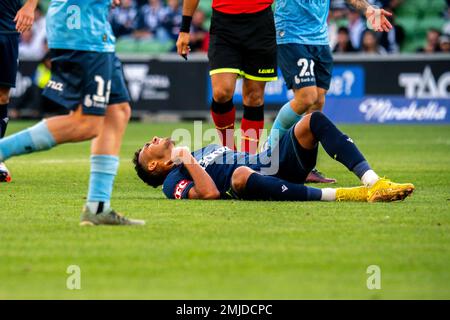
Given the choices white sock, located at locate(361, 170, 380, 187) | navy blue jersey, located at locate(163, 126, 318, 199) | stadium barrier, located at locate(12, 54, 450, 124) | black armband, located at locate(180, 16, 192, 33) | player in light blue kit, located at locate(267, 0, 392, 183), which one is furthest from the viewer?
stadium barrier, located at locate(12, 54, 450, 124)

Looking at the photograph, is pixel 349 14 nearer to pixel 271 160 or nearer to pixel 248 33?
pixel 248 33

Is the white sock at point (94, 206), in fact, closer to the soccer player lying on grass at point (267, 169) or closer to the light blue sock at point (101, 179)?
the light blue sock at point (101, 179)

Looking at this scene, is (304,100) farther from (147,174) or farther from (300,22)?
(147,174)

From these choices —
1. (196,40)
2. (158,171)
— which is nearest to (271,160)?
(158,171)

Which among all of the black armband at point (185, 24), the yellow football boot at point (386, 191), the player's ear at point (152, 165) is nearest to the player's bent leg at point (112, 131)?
the player's ear at point (152, 165)

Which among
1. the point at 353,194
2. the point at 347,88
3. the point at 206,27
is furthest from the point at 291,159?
the point at 206,27

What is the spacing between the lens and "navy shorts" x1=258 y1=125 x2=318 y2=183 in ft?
27.2

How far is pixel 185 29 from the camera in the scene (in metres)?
10.1

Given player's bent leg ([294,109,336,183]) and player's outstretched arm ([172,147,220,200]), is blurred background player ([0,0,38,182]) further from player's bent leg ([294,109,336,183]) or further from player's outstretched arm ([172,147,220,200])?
player's bent leg ([294,109,336,183])

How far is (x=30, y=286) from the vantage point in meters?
5.10

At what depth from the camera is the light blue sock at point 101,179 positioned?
688 cm

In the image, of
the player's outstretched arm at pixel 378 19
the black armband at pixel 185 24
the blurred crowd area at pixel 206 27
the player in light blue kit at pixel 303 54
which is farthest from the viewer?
the blurred crowd area at pixel 206 27

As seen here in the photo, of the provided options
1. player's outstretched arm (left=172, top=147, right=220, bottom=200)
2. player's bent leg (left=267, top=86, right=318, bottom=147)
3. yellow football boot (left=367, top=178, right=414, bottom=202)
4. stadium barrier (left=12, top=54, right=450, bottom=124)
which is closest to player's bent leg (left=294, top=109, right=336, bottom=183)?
yellow football boot (left=367, top=178, right=414, bottom=202)

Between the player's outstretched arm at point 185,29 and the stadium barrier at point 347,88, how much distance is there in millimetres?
11300
